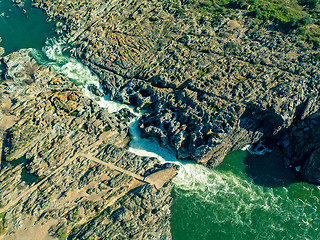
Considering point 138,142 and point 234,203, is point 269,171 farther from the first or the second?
point 138,142

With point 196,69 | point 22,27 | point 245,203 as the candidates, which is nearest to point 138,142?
point 196,69

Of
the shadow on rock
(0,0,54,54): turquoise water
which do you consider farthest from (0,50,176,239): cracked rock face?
the shadow on rock

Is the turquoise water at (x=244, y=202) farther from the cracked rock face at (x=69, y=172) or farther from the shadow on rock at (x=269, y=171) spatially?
the cracked rock face at (x=69, y=172)

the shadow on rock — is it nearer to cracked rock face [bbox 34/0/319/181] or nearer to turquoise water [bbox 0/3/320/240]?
turquoise water [bbox 0/3/320/240]

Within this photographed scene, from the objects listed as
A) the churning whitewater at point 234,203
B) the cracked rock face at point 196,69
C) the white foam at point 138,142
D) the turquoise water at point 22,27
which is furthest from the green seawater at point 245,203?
the turquoise water at point 22,27

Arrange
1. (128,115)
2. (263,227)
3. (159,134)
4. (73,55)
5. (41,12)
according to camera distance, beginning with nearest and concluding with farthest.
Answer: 1. (263,227)
2. (159,134)
3. (128,115)
4. (73,55)
5. (41,12)

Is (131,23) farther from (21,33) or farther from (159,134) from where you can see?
(159,134)

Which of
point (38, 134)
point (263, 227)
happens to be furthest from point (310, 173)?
point (38, 134)
